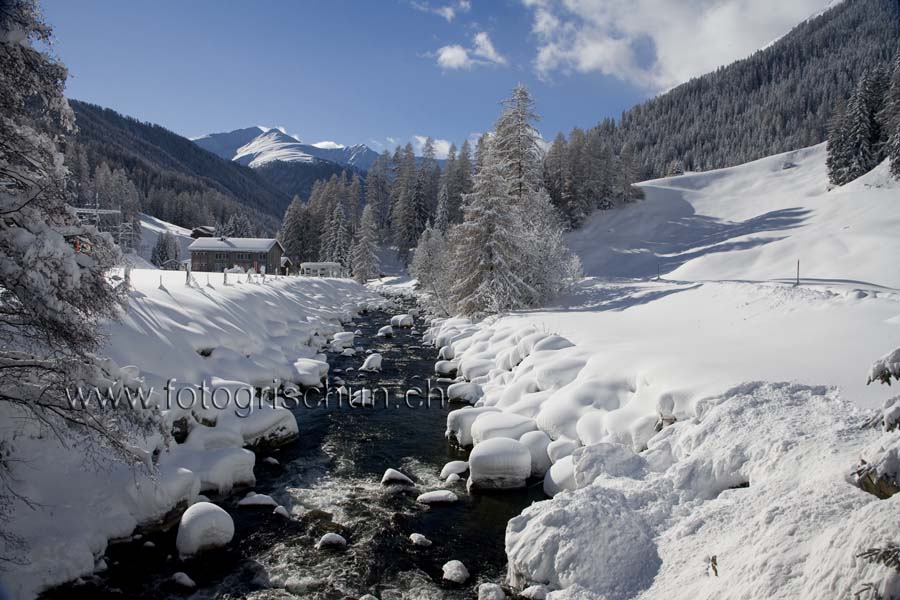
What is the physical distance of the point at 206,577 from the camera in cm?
702

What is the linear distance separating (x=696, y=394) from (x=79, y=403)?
976 cm

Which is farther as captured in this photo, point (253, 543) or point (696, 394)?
point (696, 394)

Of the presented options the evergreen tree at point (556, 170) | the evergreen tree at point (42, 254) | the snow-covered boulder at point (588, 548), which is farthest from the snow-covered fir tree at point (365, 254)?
the snow-covered boulder at point (588, 548)

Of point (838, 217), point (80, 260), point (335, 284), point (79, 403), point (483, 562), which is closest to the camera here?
point (80, 260)

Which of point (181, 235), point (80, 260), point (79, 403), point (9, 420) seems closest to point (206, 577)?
point (79, 403)

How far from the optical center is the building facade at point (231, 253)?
2427 inches

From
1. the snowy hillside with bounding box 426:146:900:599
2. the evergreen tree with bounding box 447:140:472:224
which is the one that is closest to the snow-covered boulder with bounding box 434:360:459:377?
the snowy hillside with bounding box 426:146:900:599

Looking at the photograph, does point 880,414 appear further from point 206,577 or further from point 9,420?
point 9,420

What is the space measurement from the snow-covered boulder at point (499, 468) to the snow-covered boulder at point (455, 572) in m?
2.50

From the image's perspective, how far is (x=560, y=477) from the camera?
360 inches

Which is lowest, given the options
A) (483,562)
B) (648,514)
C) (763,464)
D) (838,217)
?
(483,562)

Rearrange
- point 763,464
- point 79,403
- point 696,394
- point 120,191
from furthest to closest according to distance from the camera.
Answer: point 120,191 → point 696,394 → point 763,464 → point 79,403

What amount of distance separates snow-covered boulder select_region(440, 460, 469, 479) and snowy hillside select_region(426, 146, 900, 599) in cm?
86

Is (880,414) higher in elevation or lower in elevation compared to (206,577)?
higher
